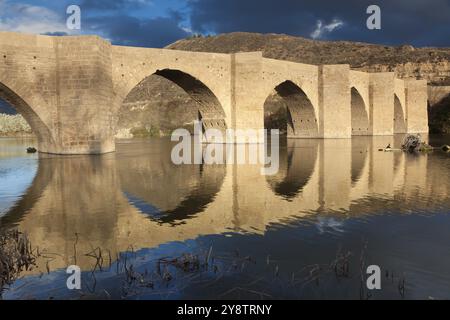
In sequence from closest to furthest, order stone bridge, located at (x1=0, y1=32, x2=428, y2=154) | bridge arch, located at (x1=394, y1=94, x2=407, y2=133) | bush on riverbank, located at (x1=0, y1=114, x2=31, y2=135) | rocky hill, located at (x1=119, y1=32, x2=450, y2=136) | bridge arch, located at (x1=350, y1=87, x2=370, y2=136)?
1. stone bridge, located at (x1=0, y1=32, x2=428, y2=154)
2. bridge arch, located at (x1=350, y1=87, x2=370, y2=136)
3. bridge arch, located at (x1=394, y1=94, x2=407, y2=133)
4. rocky hill, located at (x1=119, y1=32, x2=450, y2=136)
5. bush on riverbank, located at (x1=0, y1=114, x2=31, y2=135)

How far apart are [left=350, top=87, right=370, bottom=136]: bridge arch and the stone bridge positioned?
0.12m

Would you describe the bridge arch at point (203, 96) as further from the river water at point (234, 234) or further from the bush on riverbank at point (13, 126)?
the bush on riverbank at point (13, 126)

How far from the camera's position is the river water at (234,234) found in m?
5.64

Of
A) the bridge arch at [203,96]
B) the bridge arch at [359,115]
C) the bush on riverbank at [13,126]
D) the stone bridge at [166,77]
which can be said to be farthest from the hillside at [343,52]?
the bridge arch at [203,96]

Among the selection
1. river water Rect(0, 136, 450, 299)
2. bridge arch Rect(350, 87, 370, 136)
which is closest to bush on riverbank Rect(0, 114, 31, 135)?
bridge arch Rect(350, 87, 370, 136)

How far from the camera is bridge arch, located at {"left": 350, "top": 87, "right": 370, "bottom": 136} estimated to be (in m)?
48.5

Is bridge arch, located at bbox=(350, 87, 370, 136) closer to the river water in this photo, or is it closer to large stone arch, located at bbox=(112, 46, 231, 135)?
large stone arch, located at bbox=(112, 46, 231, 135)

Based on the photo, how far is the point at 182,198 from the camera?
1214 centimetres

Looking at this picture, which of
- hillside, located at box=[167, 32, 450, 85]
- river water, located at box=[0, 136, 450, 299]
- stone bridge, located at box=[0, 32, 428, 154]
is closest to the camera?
river water, located at box=[0, 136, 450, 299]

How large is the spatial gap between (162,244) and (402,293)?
3.99 metres

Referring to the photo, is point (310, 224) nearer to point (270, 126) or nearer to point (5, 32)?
point (5, 32)

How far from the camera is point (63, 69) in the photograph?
79.3 ft
